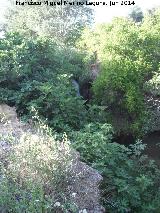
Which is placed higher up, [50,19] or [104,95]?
[50,19]

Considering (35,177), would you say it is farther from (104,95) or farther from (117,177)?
(104,95)

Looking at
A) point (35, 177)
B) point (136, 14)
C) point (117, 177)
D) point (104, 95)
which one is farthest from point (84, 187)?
point (136, 14)

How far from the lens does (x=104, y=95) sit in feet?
35.1

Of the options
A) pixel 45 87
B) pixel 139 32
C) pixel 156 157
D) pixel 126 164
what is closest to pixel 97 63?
pixel 139 32

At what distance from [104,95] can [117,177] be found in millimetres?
4195

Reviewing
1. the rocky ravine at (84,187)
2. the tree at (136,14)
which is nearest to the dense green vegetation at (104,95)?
the rocky ravine at (84,187)

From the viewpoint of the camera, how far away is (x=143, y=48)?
1098cm

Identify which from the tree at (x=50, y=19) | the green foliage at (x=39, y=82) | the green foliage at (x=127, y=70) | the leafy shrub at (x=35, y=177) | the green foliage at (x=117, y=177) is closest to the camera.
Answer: the leafy shrub at (x=35, y=177)

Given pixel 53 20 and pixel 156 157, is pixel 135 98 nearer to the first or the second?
pixel 156 157

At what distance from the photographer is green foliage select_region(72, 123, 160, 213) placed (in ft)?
20.5

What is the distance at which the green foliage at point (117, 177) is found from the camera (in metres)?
6.26

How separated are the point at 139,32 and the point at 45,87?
4.22 meters

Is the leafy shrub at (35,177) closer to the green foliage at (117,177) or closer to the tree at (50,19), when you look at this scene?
the green foliage at (117,177)

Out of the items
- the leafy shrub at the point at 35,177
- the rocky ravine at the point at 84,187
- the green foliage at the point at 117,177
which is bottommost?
the green foliage at the point at 117,177
